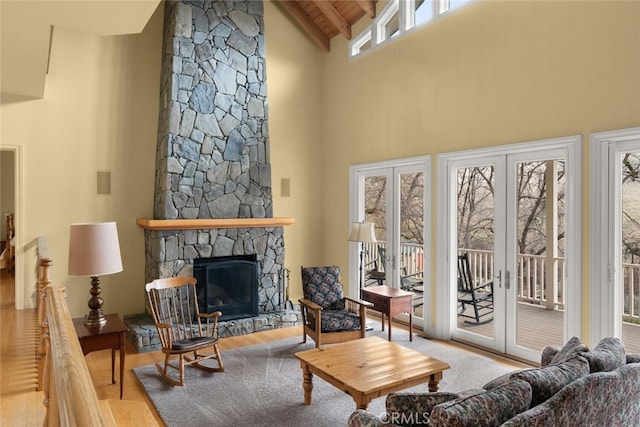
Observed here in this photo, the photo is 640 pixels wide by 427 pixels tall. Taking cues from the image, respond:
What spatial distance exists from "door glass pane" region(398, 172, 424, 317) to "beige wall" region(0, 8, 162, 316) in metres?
3.52

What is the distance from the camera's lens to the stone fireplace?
5668 mm

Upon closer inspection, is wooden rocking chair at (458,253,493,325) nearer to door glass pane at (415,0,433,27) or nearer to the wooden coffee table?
the wooden coffee table

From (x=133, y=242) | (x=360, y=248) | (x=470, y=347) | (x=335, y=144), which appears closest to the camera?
(x=470, y=347)

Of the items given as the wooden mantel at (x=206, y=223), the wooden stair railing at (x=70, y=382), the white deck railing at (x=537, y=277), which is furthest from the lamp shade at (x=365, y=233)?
the wooden stair railing at (x=70, y=382)

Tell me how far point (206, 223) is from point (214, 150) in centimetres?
101

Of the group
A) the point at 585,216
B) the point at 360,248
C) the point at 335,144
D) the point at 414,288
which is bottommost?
the point at 414,288

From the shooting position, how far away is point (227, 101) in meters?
6.11

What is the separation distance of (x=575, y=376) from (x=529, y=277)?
2.60 metres

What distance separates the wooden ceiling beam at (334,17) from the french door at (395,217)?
2.13m

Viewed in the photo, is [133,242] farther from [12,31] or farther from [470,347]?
[470,347]

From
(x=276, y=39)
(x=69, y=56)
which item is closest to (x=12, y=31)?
(x=69, y=56)

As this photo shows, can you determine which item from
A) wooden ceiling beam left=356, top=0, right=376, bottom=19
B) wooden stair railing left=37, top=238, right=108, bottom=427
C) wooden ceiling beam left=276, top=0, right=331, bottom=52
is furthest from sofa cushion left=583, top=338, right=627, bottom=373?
wooden ceiling beam left=276, top=0, right=331, bottom=52

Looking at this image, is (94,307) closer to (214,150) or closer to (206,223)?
(206,223)

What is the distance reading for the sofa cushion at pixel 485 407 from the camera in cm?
179
